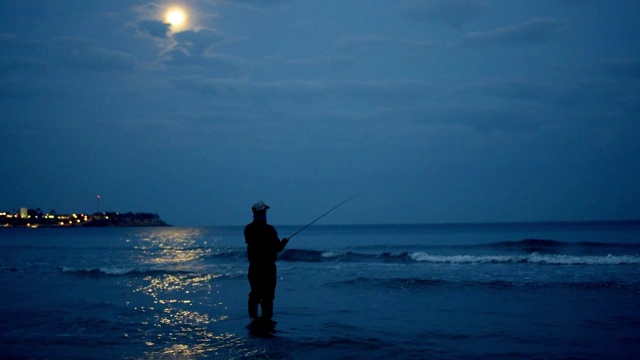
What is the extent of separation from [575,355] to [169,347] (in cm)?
452

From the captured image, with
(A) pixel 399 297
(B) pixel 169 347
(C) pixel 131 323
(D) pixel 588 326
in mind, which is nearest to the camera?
(B) pixel 169 347

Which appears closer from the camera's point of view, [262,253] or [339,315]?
[262,253]

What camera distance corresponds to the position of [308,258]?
21797mm

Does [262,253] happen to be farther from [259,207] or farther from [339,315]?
[339,315]

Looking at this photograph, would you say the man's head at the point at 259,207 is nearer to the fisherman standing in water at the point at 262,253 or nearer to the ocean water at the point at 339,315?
the fisherman standing in water at the point at 262,253

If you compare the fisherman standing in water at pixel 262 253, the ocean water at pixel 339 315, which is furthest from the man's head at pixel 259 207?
the ocean water at pixel 339 315

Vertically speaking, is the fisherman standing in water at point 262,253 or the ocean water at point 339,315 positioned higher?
the fisherman standing in water at point 262,253

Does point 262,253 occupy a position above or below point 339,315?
above

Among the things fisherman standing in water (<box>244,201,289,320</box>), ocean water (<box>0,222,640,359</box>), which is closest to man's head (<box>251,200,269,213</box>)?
fisherman standing in water (<box>244,201,289,320</box>)

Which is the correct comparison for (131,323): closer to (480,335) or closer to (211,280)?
(480,335)

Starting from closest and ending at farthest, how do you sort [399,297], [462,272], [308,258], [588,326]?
[588,326] → [399,297] → [462,272] → [308,258]

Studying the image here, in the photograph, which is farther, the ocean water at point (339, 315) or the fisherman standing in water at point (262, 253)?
the fisherman standing in water at point (262, 253)

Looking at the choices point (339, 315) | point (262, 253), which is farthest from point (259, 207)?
point (339, 315)

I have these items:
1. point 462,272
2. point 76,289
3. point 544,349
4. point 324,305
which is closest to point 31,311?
point 76,289
